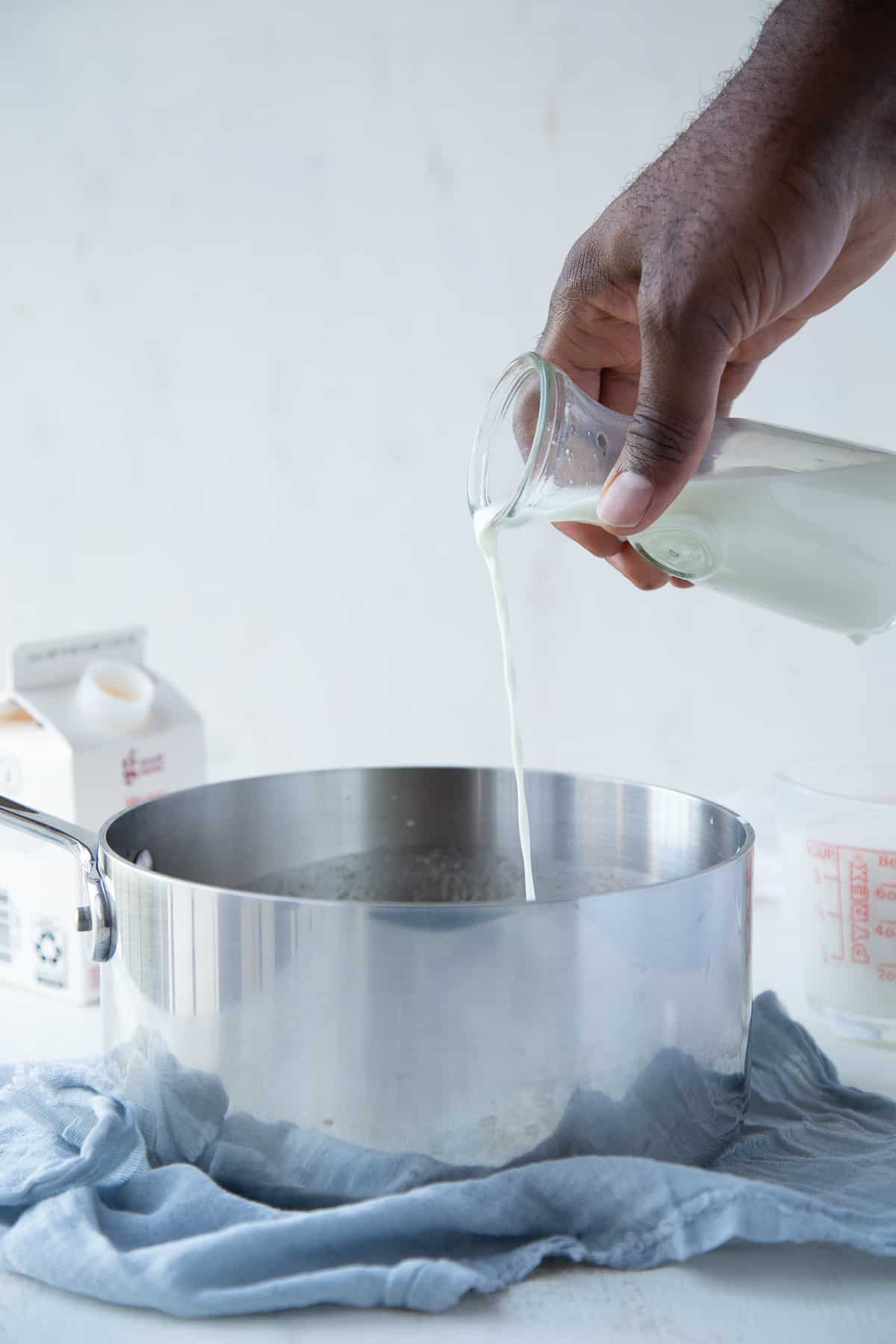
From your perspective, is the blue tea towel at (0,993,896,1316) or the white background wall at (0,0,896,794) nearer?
the blue tea towel at (0,993,896,1316)

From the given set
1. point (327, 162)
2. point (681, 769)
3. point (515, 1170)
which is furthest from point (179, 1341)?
point (327, 162)

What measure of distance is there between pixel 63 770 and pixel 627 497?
45cm

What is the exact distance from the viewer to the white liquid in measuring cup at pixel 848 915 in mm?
768

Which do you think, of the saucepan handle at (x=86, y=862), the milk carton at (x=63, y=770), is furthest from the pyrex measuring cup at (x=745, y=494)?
the milk carton at (x=63, y=770)

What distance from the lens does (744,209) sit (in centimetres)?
63

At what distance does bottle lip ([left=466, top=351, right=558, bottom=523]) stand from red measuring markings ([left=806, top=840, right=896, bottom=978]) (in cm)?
30

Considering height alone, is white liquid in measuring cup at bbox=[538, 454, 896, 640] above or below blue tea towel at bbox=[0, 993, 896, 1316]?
above

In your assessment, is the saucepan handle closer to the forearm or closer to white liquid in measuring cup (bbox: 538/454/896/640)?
white liquid in measuring cup (bbox: 538/454/896/640)

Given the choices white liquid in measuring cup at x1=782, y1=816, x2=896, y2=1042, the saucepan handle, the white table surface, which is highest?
the saucepan handle

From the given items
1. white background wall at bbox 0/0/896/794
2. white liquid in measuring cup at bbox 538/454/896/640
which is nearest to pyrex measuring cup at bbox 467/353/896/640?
white liquid in measuring cup at bbox 538/454/896/640

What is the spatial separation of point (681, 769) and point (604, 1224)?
80 centimetres

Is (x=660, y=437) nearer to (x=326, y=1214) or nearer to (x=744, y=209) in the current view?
(x=744, y=209)

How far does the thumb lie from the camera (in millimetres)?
610

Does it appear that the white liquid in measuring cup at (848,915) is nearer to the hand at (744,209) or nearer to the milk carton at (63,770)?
the hand at (744,209)
